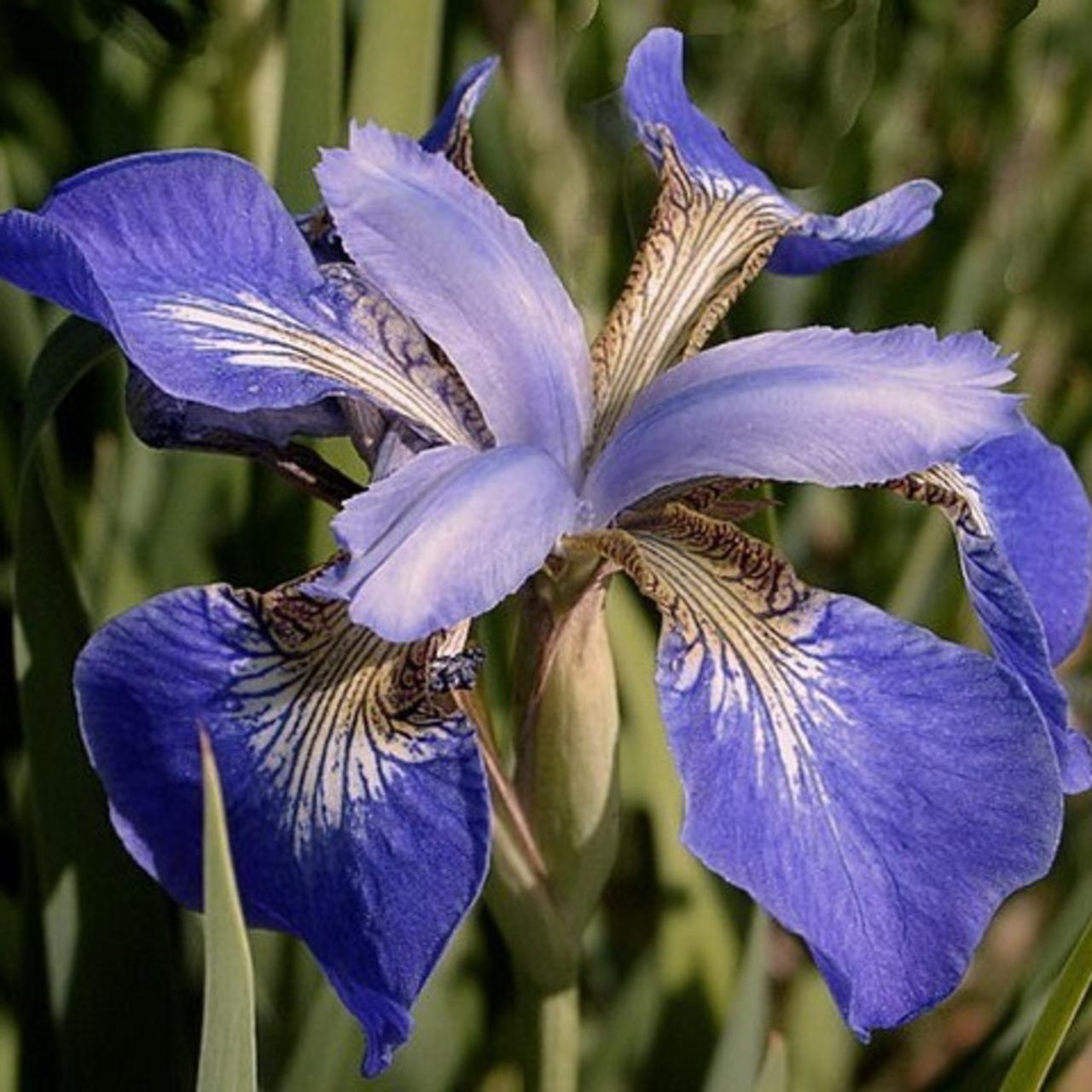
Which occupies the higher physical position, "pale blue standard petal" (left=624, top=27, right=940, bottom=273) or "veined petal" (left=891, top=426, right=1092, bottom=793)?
"pale blue standard petal" (left=624, top=27, right=940, bottom=273)

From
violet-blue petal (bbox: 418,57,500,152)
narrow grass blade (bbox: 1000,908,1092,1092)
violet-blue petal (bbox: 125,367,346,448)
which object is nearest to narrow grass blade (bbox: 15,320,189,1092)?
violet-blue petal (bbox: 125,367,346,448)

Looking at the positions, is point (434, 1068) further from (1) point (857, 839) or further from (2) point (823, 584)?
(2) point (823, 584)

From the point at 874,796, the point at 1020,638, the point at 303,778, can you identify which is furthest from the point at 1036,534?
the point at 303,778

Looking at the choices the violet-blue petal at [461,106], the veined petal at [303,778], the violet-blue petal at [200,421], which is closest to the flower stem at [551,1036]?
the veined petal at [303,778]

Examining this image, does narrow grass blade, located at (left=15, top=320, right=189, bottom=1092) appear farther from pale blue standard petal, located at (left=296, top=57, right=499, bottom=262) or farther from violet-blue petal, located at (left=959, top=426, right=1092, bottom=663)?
violet-blue petal, located at (left=959, top=426, right=1092, bottom=663)

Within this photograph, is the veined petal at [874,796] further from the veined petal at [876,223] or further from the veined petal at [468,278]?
the veined petal at [876,223]

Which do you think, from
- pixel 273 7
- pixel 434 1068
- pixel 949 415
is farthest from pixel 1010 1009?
pixel 273 7
